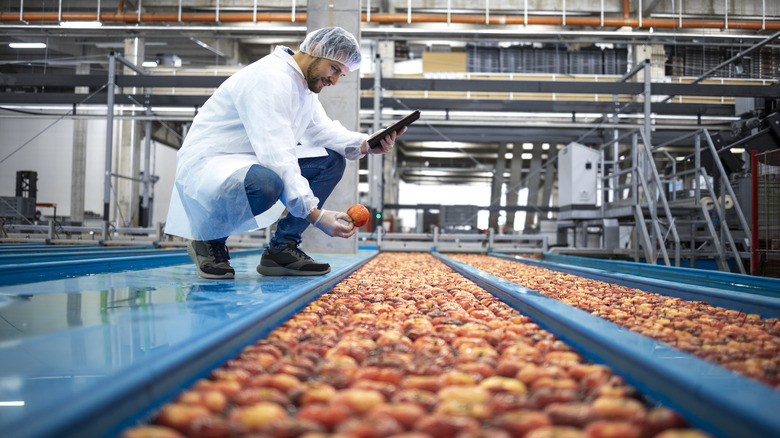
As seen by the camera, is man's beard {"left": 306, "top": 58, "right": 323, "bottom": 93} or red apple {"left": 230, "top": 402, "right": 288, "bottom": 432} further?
man's beard {"left": 306, "top": 58, "right": 323, "bottom": 93}

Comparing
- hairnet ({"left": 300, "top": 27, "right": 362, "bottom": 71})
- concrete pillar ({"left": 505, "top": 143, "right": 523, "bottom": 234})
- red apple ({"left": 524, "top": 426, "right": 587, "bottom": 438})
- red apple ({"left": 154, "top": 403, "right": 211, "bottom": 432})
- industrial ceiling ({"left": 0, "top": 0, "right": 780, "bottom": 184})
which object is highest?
industrial ceiling ({"left": 0, "top": 0, "right": 780, "bottom": 184})

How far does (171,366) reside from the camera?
0.76 meters

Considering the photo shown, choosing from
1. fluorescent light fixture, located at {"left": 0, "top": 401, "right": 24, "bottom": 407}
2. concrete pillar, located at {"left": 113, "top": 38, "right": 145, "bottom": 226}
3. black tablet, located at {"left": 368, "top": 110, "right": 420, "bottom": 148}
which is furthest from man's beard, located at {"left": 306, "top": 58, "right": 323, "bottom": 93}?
concrete pillar, located at {"left": 113, "top": 38, "right": 145, "bottom": 226}

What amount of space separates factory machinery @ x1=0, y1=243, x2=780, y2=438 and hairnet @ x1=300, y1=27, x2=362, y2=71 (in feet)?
3.20

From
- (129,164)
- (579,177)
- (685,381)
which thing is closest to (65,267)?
(685,381)

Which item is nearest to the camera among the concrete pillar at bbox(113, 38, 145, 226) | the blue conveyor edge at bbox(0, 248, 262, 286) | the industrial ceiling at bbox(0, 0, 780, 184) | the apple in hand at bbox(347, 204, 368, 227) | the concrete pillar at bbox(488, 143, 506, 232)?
the apple in hand at bbox(347, 204, 368, 227)

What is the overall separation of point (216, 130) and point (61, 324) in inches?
42.3

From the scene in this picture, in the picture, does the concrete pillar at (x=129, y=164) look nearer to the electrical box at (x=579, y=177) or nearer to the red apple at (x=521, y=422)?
the electrical box at (x=579, y=177)

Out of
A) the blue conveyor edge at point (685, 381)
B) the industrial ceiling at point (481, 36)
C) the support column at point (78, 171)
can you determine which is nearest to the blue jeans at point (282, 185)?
the blue conveyor edge at point (685, 381)

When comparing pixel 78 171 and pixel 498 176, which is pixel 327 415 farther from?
pixel 78 171

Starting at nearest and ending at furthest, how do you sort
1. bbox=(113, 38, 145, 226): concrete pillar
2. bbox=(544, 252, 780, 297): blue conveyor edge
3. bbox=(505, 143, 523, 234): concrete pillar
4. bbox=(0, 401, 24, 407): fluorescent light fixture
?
bbox=(0, 401, 24, 407): fluorescent light fixture → bbox=(544, 252, 780, 297): blue conveyor edge → bbox=(113, 38, 145, 226): concrete pillar → bbox=(505, 143, 523, 234): concrete pillar

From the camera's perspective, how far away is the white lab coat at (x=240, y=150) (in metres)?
1.86

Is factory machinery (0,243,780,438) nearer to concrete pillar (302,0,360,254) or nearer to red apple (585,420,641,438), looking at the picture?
red apple (585,420,641,438)

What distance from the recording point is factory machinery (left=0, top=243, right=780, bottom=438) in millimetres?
639
